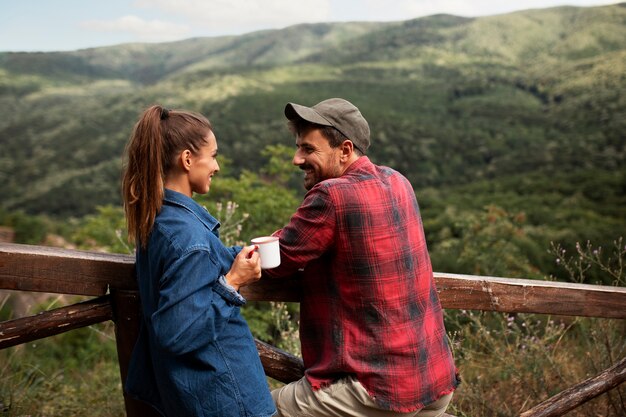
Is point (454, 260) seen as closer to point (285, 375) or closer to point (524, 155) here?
point (285, 375)

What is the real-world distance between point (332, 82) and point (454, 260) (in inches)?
1831

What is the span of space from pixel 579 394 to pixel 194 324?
1.62 metres

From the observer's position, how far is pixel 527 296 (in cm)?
218

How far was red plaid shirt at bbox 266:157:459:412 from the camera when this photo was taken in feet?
5.44

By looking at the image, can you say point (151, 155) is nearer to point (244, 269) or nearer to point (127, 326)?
point (244, 269)

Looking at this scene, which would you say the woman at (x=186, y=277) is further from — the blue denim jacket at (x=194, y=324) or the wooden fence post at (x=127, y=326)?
the wooden fence post at (x=127, y=326)

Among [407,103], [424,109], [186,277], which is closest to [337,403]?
[186,277]

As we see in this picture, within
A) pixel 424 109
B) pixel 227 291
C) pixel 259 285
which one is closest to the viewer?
pixel 227 291

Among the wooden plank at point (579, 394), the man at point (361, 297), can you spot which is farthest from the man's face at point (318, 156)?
the wooden plank at point (579, 394)

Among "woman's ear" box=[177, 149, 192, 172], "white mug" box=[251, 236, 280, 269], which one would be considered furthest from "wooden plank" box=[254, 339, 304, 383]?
"woman's ear" box=[177, 149, 192, 172]

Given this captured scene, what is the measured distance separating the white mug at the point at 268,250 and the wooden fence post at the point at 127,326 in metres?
0.48

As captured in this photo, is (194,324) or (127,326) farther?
(127,326)

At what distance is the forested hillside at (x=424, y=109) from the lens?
29.2 metres

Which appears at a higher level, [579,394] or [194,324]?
[194,324]
